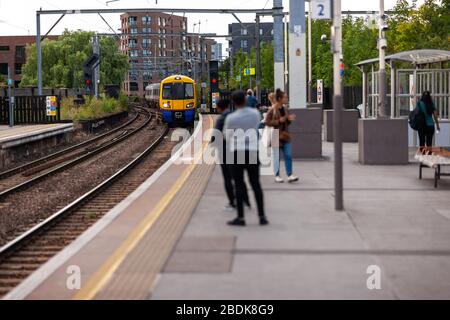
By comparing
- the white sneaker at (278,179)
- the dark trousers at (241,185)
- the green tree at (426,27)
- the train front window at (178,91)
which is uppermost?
the green tree at (426,27)

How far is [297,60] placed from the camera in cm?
1823

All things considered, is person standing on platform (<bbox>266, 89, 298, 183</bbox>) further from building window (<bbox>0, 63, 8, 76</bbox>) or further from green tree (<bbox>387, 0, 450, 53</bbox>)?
building window (<bbox>0, 63, 8, 76</bbox>)

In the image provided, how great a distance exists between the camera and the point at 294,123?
18.1 meters

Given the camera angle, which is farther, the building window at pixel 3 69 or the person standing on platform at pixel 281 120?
the building window at pixel 3 69

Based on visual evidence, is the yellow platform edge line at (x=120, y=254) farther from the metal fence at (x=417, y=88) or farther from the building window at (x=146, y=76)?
the building window at (x=146, y=76)

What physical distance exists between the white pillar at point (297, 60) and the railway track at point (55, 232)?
4093 millimetres

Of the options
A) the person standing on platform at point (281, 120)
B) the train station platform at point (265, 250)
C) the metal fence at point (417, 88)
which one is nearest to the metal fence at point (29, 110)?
the metal fence at point (417, 88)

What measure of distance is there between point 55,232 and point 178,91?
31.5 meters

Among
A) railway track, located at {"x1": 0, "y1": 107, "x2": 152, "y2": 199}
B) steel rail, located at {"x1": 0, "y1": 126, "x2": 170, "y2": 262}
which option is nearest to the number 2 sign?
steel rail, located at {"x1": 0, "y1": 126, "x2": 170, "y2": 262}

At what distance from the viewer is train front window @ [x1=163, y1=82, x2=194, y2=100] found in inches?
1679

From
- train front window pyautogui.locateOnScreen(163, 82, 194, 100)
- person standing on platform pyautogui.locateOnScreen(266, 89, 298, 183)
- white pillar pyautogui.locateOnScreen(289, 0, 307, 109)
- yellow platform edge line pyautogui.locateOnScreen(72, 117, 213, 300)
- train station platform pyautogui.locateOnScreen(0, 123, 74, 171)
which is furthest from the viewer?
train front window pyautogui.locateOnScreen(163, 82, 194, 100)

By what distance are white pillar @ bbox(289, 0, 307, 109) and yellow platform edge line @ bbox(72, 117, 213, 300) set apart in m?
6.34

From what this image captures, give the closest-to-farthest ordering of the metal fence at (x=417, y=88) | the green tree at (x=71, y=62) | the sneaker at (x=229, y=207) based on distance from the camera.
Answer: the sneaker at (x=229, y=207) < the metal fence at (x=417, y=88) < the green tree at (x=71, y=62)

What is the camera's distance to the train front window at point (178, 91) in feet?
140
